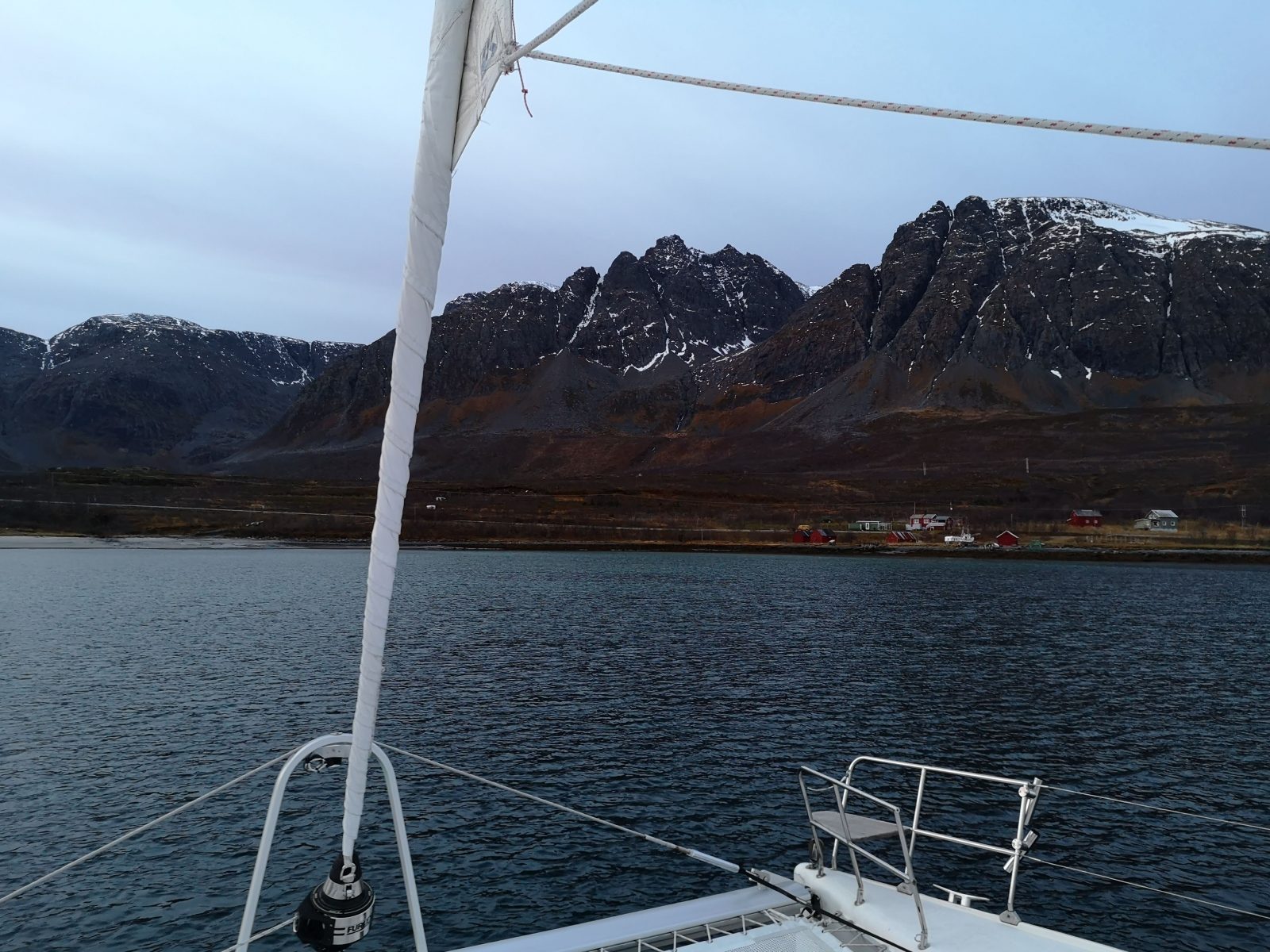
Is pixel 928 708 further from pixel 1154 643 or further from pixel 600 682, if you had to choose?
pixel 1154 643

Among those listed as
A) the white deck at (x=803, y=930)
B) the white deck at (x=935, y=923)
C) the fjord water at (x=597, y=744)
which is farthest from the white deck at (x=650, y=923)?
the fjord water at (x=597, y=744)

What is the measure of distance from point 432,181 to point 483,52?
3.81 ft

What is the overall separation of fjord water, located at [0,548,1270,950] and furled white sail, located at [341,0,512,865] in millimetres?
18978

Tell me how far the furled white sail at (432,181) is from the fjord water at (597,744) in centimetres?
1898

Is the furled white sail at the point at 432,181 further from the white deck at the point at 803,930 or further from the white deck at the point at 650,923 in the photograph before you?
the white deck at the point at 803,930

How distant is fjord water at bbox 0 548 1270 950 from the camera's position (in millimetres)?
25141

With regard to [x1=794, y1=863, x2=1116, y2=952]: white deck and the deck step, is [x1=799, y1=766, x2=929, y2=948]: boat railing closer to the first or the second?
the deck step

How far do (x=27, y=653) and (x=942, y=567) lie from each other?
479 feet

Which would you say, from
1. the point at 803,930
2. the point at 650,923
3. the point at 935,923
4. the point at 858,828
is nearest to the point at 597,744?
the point at 650,923

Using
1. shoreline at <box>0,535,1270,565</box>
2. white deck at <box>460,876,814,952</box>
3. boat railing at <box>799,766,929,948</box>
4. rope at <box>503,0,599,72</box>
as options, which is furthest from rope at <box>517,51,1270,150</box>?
shoreline at <box>0,535,1270,565</box>

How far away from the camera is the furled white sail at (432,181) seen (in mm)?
7230

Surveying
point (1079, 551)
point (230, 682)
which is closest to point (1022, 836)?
point (230, 682)

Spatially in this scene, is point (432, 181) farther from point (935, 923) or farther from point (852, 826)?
point (935, 923)

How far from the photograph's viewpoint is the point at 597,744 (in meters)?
41.1
